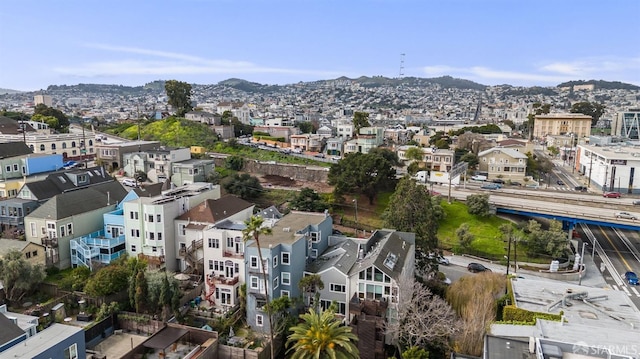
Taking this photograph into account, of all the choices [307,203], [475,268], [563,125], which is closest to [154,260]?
[307,203]

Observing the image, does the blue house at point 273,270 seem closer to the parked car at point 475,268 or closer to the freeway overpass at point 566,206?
the parked car at point 475,268

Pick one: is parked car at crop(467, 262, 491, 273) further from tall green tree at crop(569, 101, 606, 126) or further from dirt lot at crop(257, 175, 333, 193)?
tall green tree at crop(569, 101, 606, 126)

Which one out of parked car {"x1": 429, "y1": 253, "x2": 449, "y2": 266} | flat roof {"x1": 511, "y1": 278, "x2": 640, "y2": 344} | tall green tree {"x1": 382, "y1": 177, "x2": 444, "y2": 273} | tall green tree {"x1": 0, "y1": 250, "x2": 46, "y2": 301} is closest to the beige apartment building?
parked car {"x1": 429, "y1": 253, "x2": 449, "y2": 266}

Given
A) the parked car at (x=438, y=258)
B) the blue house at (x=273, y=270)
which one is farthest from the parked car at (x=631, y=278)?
the blue house at (x=273, y=270)

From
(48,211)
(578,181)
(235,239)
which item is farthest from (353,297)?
(578,181)

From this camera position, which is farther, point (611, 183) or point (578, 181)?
point (578, 181)

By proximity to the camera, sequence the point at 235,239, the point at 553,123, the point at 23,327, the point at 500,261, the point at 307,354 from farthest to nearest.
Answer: the point at 553,123, the point at 500,261, the point at 235,239, the point at 23,327, the point at 307,354

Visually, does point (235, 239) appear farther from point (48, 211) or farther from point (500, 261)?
point (500, 261)

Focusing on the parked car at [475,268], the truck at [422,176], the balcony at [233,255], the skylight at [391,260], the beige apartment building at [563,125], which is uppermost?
the beige apartment building at [563,125]
